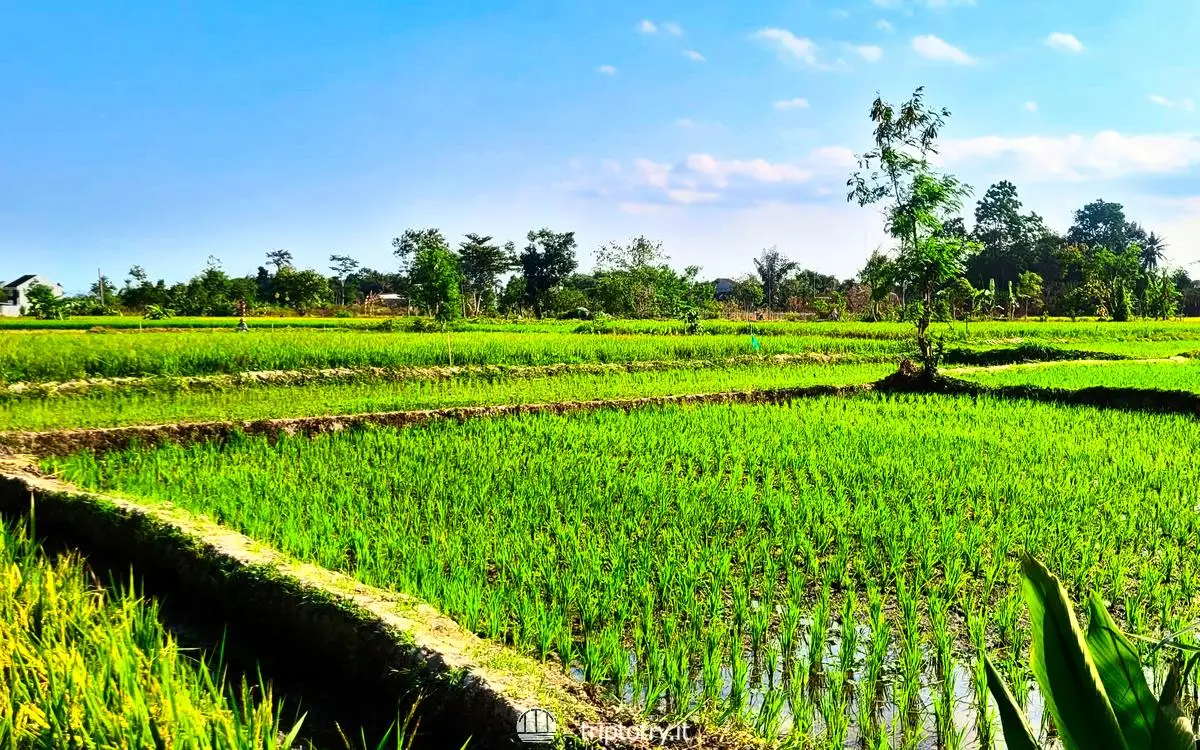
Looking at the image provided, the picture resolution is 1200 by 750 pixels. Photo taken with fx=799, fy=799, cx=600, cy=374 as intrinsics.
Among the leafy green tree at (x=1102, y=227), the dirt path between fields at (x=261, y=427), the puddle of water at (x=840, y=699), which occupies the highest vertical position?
the leafy green tree at (x=1102, y=227)

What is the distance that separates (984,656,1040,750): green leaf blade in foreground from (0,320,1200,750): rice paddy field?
1104 mm

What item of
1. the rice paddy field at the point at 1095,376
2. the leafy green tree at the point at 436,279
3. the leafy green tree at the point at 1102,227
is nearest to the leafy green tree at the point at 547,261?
the leafy green tree at the point at 436,279

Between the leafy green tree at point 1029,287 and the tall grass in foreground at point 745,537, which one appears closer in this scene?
the tall grass in foreground at point 745,537

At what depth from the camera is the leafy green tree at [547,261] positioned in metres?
43.2

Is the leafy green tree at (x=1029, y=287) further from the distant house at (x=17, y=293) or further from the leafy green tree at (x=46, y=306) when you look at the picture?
the distant house at (x=17, y=293)

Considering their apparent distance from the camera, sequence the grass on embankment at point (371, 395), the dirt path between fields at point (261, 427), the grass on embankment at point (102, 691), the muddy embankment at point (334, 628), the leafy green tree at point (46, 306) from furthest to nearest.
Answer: the leafy green tree at point (46, 306)
the grass on embankment at point (371, 395)
the dirt path between fields at point (261, 427)
the muddy embankment at point (334, 628)
the grass on embankment at point (102, 691)

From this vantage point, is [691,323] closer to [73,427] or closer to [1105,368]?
[1105,368]

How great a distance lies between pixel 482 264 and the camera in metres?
42.8

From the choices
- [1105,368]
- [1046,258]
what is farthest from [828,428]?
[1046,258]

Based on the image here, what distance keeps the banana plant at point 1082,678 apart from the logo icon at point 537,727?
1.20 m

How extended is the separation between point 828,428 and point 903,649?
4653 millimetres

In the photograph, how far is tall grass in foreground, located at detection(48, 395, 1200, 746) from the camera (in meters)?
2.62

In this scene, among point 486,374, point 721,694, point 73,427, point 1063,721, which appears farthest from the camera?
point 486,374

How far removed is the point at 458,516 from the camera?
14.2 ft
